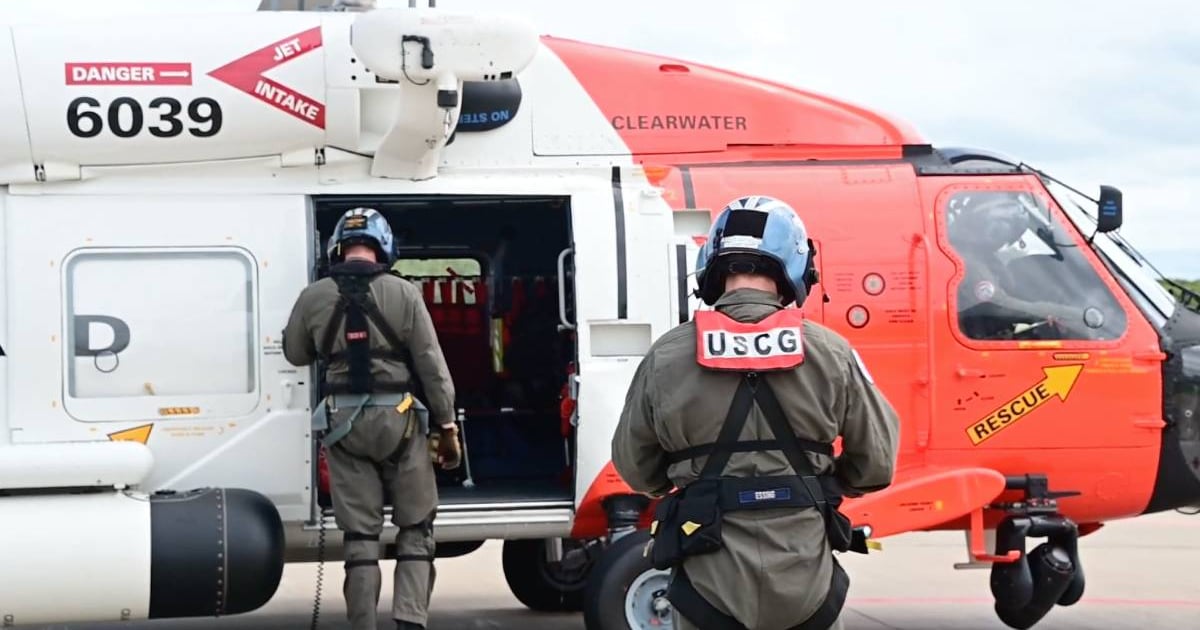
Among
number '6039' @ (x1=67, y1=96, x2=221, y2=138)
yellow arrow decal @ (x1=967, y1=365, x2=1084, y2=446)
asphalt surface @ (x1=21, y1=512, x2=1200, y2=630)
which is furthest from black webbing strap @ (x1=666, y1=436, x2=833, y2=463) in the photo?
asphalt surface @ (x1=21, y1=512, x2=1200, y2=630)

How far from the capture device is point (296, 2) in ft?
24.6

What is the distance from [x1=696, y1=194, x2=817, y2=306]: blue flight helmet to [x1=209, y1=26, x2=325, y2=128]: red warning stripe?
3.20m

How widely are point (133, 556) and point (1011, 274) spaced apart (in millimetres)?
4138

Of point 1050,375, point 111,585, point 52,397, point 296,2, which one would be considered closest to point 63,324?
point 52,397

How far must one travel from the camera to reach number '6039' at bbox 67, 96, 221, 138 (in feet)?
22.5

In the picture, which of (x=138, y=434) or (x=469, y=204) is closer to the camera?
(x=138, y=434)

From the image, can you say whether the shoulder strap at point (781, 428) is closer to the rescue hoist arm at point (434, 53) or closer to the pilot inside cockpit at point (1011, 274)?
the rescue hoist arm at point (434, 53)

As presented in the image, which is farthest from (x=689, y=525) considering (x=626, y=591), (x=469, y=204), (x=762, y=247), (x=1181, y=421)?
(x=1181, y=421)

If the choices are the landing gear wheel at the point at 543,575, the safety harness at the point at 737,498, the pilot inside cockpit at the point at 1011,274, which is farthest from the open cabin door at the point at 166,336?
the safety harness at the point at 737,498

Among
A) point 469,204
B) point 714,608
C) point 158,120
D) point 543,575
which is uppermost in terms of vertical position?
point 158,120

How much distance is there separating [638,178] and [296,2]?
1.84 meters

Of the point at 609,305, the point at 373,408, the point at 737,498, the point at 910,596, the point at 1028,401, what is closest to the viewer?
the point at 737,498

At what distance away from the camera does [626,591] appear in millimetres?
6895

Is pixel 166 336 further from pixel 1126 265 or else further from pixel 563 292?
pixel 1126 265
